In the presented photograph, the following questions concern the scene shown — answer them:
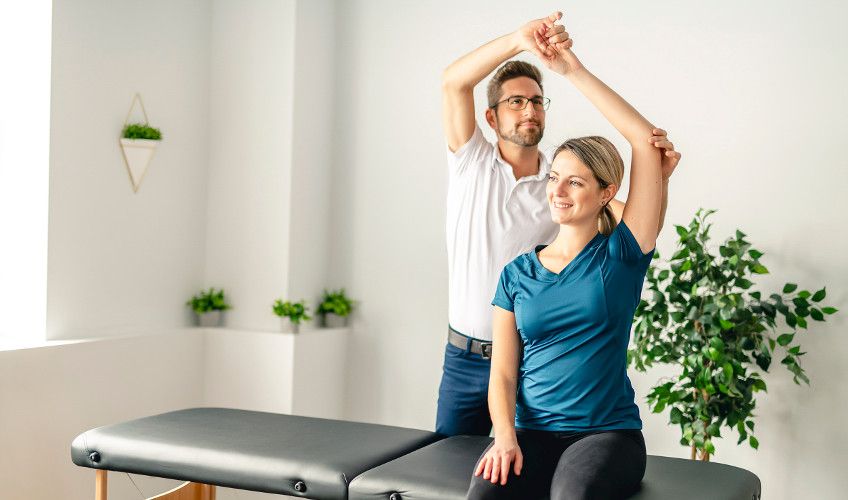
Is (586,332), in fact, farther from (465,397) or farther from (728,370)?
(728,370)

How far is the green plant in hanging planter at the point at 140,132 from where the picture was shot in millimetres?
3549

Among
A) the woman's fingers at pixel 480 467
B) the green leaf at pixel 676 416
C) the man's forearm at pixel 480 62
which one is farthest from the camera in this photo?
the green leaf at pixel 676 416

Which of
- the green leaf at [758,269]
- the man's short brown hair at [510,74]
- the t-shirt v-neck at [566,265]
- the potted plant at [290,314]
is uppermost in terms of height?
the man's short brown hair at [510,74]

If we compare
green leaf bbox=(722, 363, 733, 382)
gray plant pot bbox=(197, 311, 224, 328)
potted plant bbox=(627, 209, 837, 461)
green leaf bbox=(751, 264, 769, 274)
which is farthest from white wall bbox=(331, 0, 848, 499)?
gray plant pot bbox=(197, 311, 224, 328)

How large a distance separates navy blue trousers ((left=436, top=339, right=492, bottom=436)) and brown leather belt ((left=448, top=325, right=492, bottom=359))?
10mm

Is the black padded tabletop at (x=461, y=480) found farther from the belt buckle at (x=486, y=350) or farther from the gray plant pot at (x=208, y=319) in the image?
the gray plant pot at (x=208, y=319)

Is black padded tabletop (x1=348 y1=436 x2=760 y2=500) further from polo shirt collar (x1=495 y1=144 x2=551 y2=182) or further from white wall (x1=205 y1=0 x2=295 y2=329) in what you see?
white wall (x1=205 y1=0 x2=295 y2=329)

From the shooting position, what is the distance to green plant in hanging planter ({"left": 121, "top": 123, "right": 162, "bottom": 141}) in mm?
3549

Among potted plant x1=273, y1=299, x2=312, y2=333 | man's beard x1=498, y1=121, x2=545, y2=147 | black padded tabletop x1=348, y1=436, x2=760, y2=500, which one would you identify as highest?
man's beard x1=498, y1=121, x2=545, y2=147

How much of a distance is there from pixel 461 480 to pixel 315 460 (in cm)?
34

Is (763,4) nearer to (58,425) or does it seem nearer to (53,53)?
(53,53)

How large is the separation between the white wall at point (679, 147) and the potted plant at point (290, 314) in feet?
1.14

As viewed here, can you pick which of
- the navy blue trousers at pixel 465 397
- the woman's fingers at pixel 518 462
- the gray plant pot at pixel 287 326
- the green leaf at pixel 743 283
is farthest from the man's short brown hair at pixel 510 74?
the gray plant pot at pixel 287 326

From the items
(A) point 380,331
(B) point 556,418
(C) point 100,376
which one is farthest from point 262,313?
(B) point 556,418
